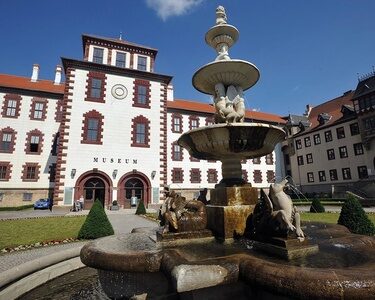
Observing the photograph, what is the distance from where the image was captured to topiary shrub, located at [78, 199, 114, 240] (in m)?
10.4

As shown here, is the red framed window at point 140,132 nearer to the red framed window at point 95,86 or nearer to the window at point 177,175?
the red framed window at point 95,86

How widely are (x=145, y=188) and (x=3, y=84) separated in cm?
2290

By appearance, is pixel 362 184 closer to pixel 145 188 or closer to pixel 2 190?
pixel 145 188

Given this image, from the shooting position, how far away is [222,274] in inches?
119

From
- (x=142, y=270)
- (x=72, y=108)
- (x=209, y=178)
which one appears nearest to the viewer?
(x=142, y=270)

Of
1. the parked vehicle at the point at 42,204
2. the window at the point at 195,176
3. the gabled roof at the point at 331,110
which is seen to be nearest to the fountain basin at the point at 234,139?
the parked vehicle at the point at 42,204

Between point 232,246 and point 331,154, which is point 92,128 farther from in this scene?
point 331,154

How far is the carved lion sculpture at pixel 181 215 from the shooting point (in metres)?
5.07

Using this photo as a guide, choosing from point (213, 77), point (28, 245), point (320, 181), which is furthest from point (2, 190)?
point (320, 181)

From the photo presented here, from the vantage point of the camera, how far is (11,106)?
102 feet

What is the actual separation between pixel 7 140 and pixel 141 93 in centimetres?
1796

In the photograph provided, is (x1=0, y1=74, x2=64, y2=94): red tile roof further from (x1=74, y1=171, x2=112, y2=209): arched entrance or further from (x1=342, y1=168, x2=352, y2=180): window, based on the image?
(x1=342, y1=168, x2=352, y2=180): window

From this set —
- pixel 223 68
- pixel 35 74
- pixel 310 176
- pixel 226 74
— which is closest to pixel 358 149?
pixel 310 176

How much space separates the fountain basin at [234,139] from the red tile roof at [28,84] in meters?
33.6
